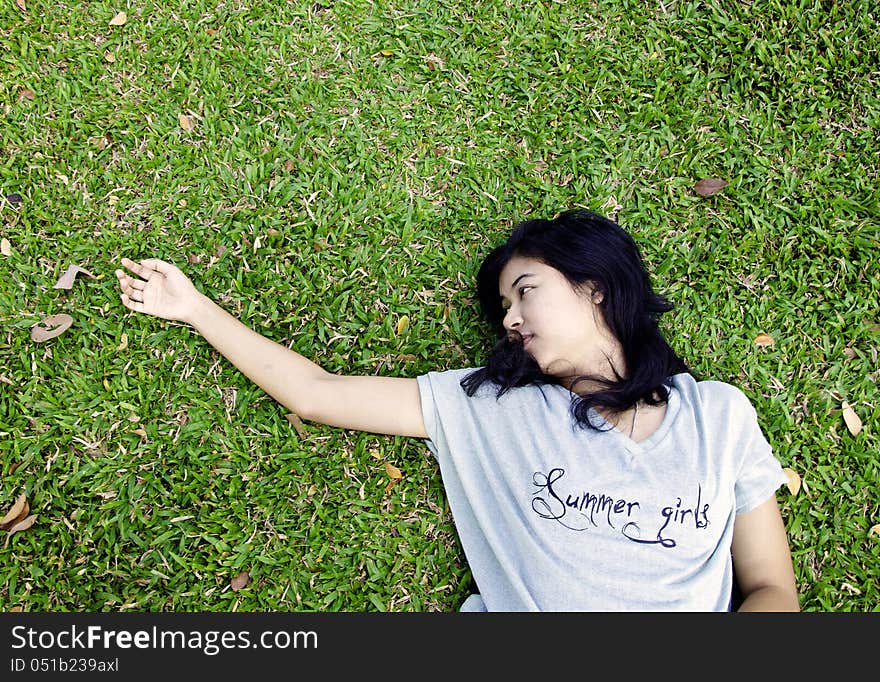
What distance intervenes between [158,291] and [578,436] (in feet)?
6.62

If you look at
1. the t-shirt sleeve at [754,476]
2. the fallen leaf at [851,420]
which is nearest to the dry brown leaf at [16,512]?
the t-shirt sleeve at [754,476]

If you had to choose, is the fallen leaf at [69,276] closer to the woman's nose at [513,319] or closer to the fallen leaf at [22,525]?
the fallen leaf at [22,525]

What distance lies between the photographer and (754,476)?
9.08 feet

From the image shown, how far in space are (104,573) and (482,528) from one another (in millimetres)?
1683

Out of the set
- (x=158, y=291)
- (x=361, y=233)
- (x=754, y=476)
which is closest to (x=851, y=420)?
(x=754, y=476)

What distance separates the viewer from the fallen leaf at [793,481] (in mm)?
3219

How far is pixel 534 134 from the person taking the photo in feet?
11.8

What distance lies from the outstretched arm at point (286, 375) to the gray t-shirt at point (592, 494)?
140mm

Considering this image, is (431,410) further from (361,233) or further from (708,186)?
(708,186)

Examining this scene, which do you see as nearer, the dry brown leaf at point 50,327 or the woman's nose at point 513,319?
the woman's nose at point 513,319

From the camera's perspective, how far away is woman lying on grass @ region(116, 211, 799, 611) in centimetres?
256

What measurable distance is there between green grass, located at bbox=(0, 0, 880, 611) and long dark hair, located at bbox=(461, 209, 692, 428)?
39 centimetres

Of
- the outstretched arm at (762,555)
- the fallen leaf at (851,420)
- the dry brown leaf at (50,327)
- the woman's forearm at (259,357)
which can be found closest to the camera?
the outstretched arm at (762,555)

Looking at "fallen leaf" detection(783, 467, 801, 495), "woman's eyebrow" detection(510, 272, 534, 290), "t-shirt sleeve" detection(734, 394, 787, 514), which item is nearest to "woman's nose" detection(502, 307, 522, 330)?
"woman's eyebrow" detection(510, 272, 534, 290)
